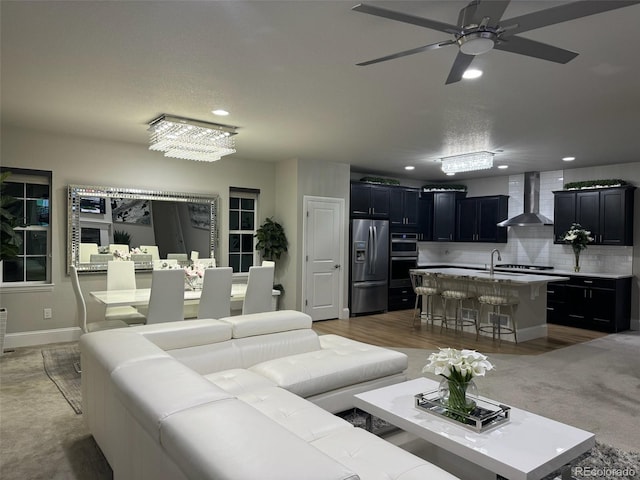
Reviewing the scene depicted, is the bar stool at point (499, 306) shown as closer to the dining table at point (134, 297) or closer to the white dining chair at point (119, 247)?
the dining table at point (134, 297)

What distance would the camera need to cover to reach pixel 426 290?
6.52 metres

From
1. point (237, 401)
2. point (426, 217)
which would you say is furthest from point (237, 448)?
point (426, 217)

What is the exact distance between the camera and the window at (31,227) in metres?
5.29

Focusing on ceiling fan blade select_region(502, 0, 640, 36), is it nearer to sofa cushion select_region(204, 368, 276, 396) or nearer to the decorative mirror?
sofa cushion select_region(204, 368, 276, 396)

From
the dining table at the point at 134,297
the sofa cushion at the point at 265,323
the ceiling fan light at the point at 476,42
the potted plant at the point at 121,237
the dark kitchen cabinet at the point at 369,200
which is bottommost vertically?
the sofa cushion at the point at 265,323

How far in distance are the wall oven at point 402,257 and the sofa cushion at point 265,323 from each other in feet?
14.9

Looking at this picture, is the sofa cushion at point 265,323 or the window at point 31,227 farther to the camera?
the window at point 31,227

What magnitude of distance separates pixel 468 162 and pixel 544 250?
9.68 ft

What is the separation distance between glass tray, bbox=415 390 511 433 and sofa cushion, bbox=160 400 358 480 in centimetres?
123

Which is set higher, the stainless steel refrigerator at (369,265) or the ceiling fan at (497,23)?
the ceiling fan at (497,23)

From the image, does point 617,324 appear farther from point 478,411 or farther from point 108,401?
point 108,401

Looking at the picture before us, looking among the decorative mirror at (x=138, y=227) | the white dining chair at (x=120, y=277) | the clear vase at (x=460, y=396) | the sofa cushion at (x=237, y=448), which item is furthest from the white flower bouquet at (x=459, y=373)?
the decorative mirror at (x=138, y=227)

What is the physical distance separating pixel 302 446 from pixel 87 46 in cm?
283

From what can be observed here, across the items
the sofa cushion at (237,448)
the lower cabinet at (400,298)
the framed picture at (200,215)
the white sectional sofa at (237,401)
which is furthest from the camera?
the lower cabinet at (400,298)
